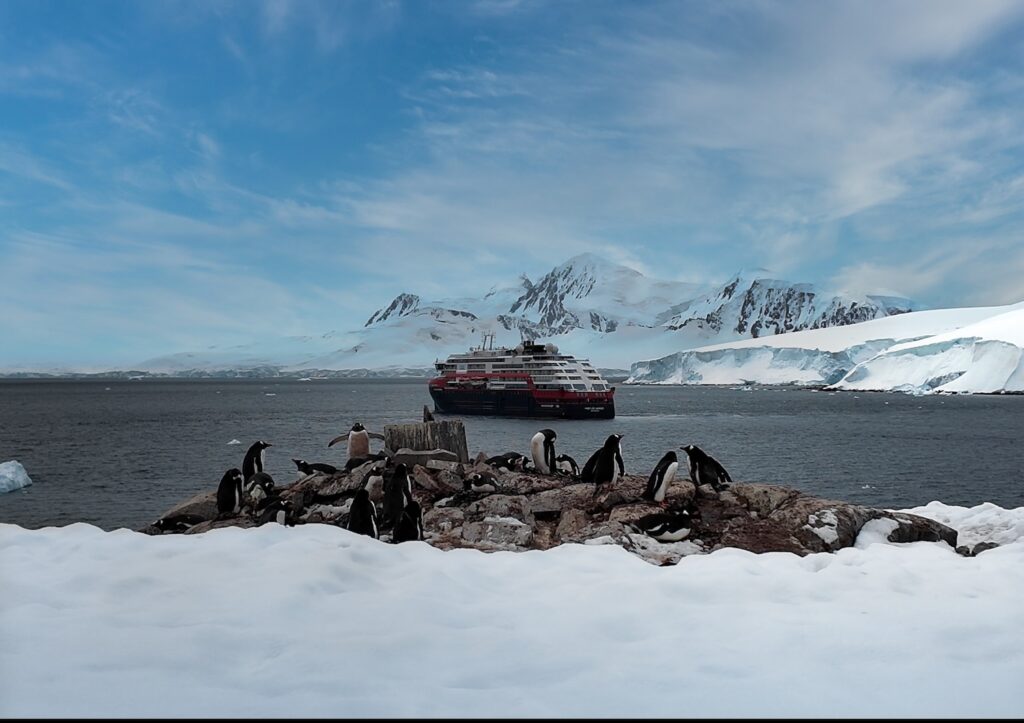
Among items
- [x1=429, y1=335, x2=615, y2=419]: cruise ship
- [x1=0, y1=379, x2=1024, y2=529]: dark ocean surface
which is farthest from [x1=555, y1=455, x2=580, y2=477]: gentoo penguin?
[x1=429, y1=335, x2=615, y2=419]: cruise ship

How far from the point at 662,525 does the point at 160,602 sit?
5756 mm

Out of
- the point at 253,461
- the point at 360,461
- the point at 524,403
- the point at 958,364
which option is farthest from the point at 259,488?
the point at 958,364

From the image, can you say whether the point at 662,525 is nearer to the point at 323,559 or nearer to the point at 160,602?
the point at 323,559

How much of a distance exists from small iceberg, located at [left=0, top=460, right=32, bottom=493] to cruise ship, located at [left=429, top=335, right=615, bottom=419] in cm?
4343

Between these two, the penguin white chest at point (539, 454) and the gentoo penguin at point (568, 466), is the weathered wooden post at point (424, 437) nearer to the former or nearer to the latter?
the penguin white chest at point (539, 454)

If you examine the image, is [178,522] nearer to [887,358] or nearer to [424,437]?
[424,437]

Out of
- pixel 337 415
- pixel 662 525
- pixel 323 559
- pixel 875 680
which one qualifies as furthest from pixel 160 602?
pixel 337 415

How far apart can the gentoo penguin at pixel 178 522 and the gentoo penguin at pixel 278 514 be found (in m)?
1.77

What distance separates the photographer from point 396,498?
30.0ft

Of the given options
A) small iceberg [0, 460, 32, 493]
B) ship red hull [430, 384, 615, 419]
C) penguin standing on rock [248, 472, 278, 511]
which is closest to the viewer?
penguin standing on rock [248, 472, 278, 511]

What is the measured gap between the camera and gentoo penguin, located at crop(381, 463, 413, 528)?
9023 mm

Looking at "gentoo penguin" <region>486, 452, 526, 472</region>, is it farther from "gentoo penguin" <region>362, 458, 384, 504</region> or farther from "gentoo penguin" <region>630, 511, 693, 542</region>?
"gentoo penguin" <region>630, 511, 693, 542</region>

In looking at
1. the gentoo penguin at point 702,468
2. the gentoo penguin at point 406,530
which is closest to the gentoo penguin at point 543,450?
the gentoo penguin at point 702,468

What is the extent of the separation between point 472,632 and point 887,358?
377ft
